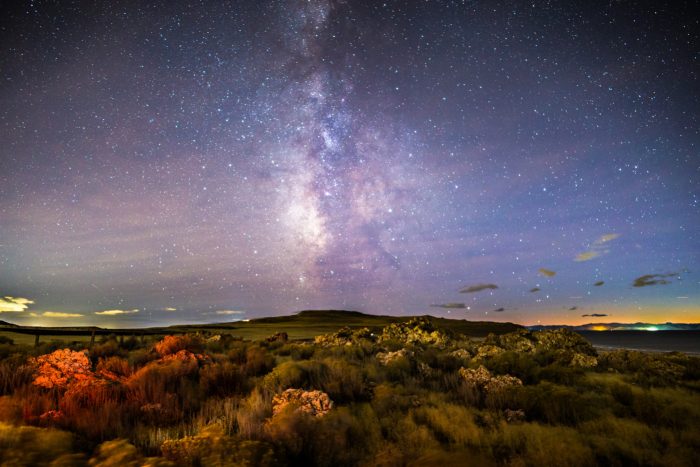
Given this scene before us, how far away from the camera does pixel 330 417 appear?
5.98 metres

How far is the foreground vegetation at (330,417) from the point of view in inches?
167

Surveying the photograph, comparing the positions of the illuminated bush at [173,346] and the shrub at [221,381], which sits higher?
the illuminated bush at [173,346]

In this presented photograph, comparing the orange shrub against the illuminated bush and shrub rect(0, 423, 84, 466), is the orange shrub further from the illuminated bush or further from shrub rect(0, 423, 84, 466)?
the illuminated bush

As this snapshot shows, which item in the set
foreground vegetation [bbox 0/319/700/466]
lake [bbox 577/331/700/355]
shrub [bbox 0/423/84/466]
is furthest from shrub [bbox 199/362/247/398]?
lake [bbox 577/331/700/355]

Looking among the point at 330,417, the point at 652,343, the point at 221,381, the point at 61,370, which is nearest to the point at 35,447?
the point at 330,417

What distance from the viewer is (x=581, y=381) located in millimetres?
10773

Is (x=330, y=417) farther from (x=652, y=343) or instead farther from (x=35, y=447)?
(x=652, y=343)

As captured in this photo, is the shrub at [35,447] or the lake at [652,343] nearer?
the shrub at [35,447]

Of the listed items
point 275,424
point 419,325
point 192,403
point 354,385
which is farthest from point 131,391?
point 419,325

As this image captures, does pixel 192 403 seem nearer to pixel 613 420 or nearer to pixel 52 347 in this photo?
pixel 613 420

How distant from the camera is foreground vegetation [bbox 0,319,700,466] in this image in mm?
4242

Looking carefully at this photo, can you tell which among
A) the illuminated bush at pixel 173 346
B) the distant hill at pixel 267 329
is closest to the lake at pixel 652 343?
the distant hill at pixel 267 329

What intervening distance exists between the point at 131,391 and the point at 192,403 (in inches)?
47.5

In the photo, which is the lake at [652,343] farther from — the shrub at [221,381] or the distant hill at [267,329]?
the shrub at [221,381]
